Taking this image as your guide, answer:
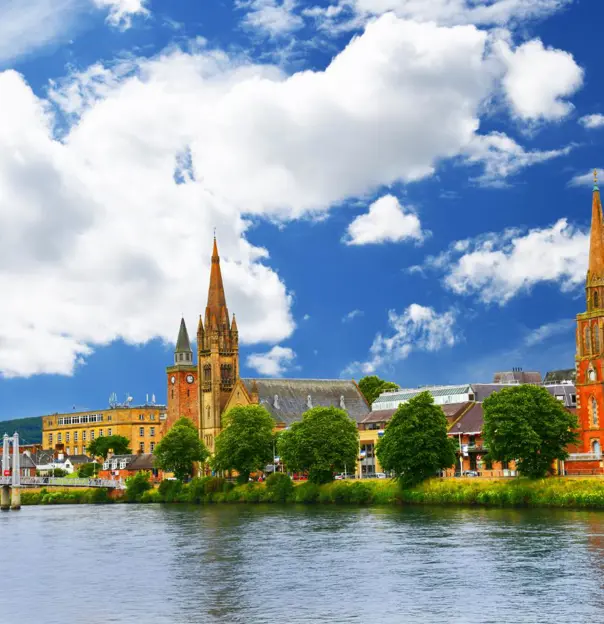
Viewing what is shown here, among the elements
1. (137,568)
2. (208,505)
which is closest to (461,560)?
(137,568)

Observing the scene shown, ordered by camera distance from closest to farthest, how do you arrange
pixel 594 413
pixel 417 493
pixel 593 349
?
pixel 417 493
pixel 594 413
pixel 593 349

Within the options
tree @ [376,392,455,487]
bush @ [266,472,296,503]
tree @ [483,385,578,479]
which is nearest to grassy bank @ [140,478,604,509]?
bush @ [266,472,296,503]

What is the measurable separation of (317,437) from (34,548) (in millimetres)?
49258

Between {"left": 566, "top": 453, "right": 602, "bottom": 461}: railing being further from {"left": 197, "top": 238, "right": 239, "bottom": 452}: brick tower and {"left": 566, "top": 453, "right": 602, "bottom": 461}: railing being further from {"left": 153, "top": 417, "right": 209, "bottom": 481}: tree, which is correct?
{"left": 197, "top": 238, "right": 239, "bottom": 452}: brick tower

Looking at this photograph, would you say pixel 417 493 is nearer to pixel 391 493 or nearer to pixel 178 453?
pixel 391 493

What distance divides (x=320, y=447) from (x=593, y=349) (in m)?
33.6

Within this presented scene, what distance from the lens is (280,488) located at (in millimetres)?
131375

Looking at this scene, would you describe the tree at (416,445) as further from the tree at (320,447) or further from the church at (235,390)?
the church at (235,390)

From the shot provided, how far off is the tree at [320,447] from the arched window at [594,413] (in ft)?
95.1

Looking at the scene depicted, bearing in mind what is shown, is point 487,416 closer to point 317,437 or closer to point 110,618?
point 317,437

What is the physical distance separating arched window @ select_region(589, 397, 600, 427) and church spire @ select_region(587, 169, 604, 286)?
14.2 metres

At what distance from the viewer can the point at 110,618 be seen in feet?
158

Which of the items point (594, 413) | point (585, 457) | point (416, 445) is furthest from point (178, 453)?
point (585, 457)

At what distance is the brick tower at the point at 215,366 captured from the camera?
194 m
